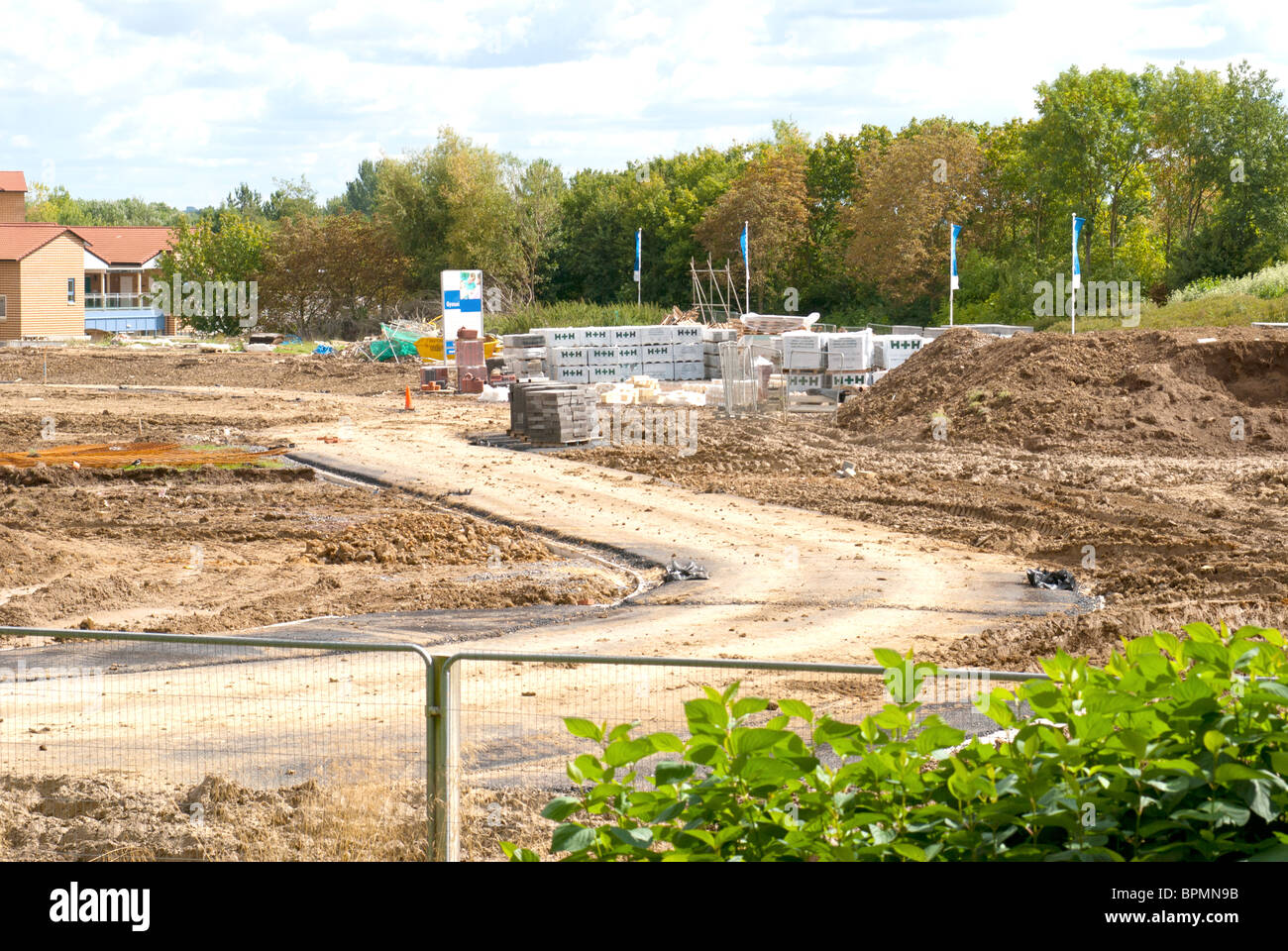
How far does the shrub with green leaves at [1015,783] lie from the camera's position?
2.64 metres

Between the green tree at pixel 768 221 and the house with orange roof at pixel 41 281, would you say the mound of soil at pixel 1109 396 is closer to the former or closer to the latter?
the green tree at pixel 768 221

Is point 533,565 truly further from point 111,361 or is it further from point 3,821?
point 111,361

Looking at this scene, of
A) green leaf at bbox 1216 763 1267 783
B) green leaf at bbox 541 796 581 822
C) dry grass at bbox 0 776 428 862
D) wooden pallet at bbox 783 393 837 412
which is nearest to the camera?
green leaf at bbox 1216 763 1267 783

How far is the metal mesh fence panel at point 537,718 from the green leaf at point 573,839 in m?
2.06

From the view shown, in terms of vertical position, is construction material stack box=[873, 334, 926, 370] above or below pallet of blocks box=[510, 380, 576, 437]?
above

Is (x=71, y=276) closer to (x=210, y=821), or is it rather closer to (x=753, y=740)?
(x=210, y=821)

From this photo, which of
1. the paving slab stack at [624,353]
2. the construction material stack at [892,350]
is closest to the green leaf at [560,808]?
the construction material stack at [892,350]

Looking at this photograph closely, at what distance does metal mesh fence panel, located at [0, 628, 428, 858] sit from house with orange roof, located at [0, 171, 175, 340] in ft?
205

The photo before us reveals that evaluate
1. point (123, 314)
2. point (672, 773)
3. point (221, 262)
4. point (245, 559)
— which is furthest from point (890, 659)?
point (123, 314)

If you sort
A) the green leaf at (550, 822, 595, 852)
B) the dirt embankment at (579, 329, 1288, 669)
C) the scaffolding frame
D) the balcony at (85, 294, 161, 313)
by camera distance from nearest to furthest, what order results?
the green leaf at (550, 822, 595, 852), the dirt embankment at (579, 329, 1288, 669), the scaffolding frame, the balcony at (85, 294, 161, 313)

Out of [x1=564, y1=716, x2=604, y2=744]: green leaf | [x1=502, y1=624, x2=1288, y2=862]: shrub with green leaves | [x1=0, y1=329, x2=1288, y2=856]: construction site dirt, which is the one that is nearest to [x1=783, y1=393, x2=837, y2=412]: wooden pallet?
[x1=0, y1=329, x2=1288, y2=856]: construction site dirt

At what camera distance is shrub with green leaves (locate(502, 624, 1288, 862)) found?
2645 millimetres

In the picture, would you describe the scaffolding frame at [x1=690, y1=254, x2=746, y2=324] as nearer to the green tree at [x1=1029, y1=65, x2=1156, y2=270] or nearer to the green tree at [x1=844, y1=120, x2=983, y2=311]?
the green tree at [x1=844, y1=120, x2=983, y2=311]
